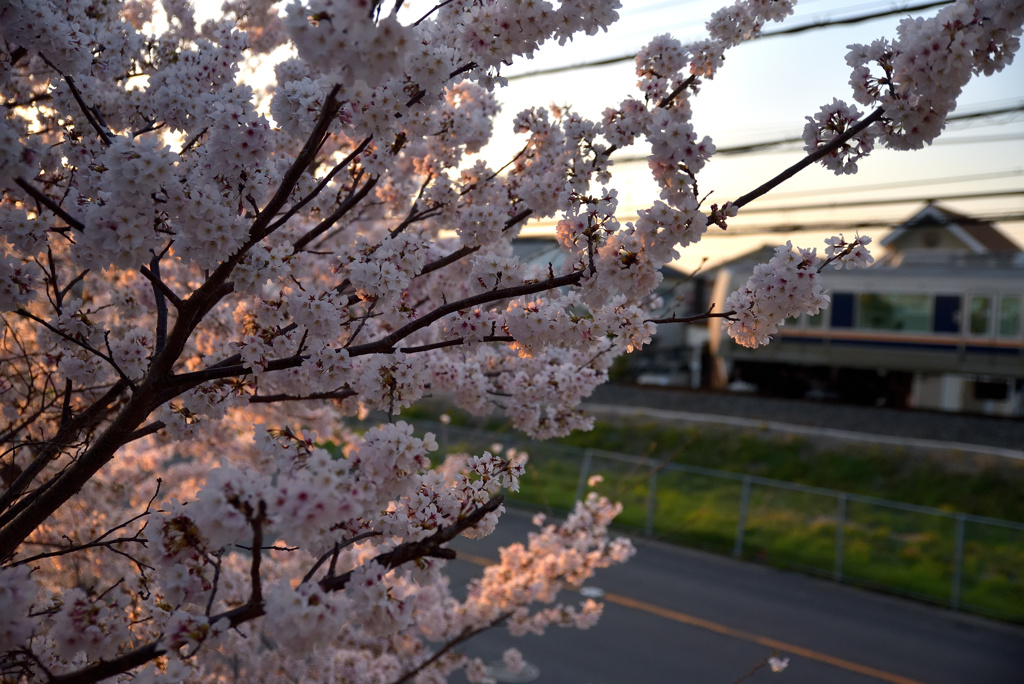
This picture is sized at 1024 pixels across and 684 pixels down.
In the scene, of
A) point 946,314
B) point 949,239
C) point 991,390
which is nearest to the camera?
point 946,314

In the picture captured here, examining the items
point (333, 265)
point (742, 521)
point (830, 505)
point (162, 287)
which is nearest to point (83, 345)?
point (162, 287)

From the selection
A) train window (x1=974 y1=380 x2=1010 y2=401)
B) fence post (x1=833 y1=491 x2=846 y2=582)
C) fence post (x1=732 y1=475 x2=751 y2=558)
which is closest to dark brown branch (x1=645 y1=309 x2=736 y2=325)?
fence post (x1=833 y1=491 x2=846 y2=582)

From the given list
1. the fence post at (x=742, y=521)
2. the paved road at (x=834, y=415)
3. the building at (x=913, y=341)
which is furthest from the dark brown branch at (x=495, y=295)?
the building at (x=913, y=341)

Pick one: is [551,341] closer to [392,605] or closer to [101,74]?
[392,605]

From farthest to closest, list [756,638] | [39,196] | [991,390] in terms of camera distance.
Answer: [991,390] → [756,638] → [39,196]

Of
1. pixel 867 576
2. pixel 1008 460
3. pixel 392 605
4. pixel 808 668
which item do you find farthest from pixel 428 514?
pixel 1008 460

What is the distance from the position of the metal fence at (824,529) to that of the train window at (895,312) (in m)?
7.25

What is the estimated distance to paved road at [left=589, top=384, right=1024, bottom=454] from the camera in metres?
15.3

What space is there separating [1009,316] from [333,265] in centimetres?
1928

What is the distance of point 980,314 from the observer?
57.5ft

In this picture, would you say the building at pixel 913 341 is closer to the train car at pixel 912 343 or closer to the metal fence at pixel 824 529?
the train car at pixel 912 343

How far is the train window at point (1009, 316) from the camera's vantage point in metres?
17.2

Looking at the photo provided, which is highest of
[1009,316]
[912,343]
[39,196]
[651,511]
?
[1009,316]

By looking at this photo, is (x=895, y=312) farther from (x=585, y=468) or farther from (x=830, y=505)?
(x=585, y=468)
